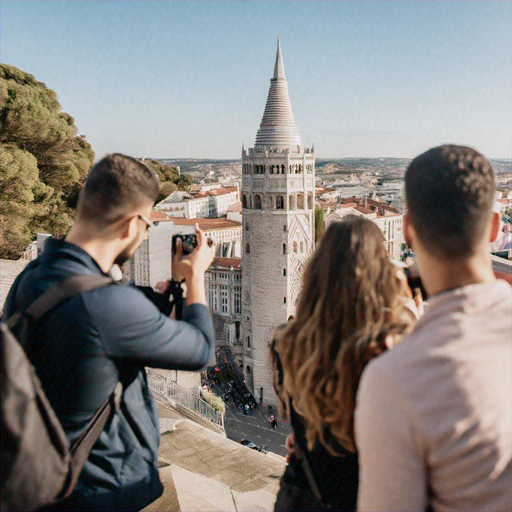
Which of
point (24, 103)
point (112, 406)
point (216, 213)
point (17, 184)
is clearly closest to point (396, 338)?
point (112, 406)

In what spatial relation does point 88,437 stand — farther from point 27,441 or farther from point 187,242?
point 187,242

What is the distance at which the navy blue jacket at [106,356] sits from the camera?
1407mm

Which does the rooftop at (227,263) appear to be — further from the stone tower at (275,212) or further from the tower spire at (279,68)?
the tower spire at (279,68)

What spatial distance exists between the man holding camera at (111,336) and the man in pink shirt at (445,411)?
605 mm

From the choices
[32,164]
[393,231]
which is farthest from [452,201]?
[393,231]

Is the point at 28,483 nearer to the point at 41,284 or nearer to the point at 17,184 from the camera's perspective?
the point at 41,284

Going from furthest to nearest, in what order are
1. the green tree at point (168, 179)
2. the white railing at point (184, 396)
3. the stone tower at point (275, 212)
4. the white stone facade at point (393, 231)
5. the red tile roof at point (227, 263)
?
the white stone facade at point (393, 231) → the green tree at point (168, 179) → the red tile roof at point (227, 263) → the stone tower at point (275, 212) → the white railing at point (184, 396)

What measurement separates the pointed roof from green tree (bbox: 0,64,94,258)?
805cm

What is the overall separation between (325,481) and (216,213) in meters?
51.1

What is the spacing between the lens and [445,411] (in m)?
0.99

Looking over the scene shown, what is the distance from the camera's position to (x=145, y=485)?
1620 millimetres

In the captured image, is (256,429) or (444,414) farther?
(256,429)

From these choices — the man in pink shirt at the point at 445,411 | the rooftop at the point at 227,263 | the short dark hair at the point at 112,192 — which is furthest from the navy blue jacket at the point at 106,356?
the rooftop at the point at 227,263

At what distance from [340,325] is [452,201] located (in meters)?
0.41
